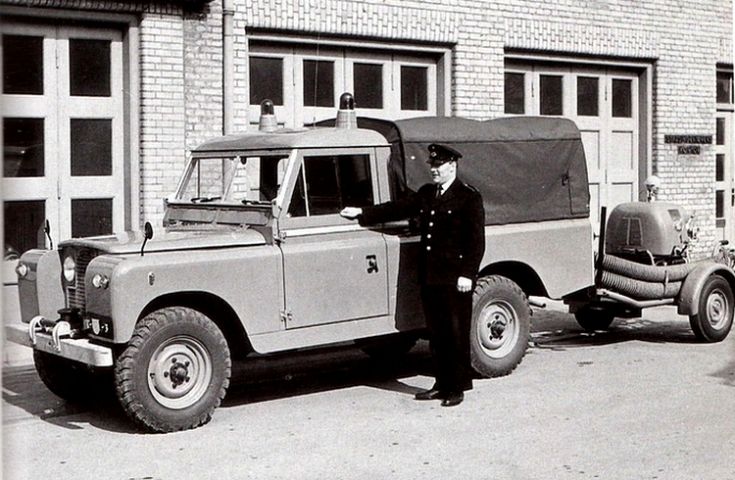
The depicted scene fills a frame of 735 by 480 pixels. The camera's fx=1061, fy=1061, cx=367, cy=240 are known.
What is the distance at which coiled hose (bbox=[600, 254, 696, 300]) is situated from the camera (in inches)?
384

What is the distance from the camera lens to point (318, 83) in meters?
12.7

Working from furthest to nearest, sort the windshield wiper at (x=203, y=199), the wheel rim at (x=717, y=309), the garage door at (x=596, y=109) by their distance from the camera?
the garage door at (x=596, y=109), the wheel rim at (x=717, y=309), the windshield wiper at (x=203, y=199)

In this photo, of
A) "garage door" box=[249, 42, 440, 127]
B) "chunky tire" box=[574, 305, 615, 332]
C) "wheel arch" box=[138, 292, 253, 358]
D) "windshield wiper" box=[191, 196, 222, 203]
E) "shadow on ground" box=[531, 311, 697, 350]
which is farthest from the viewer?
"garage door" box=[249, 42, 440, 127]

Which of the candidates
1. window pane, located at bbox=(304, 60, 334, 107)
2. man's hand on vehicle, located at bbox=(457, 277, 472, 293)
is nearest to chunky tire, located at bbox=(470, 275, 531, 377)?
man's hand on vehicle, located at bbox=(457, 277, 472, 293)

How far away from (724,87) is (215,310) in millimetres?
12946

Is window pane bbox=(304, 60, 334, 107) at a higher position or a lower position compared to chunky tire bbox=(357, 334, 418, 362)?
higher

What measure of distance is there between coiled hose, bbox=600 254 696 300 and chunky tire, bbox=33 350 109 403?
4720mm

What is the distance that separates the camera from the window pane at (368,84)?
13.0 metres

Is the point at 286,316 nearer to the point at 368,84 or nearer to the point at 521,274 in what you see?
the point at 521,274

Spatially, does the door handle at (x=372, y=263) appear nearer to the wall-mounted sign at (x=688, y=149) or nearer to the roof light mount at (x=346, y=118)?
the roof light mount at (x=346, y=118)

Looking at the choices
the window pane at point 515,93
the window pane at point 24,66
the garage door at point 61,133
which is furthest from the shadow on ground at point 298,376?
the window pane at point 515,93

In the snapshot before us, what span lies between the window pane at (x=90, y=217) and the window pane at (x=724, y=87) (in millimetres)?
10927

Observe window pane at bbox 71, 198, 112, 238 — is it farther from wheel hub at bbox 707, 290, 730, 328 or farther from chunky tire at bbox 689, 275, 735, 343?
wheel hub at bbox 707, 290, 730, 328

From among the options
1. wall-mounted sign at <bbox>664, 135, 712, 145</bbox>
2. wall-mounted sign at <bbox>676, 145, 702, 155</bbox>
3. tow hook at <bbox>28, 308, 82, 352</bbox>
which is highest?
wall-mounted sign at <bbox>664, 135, 712, 145</bbox>
